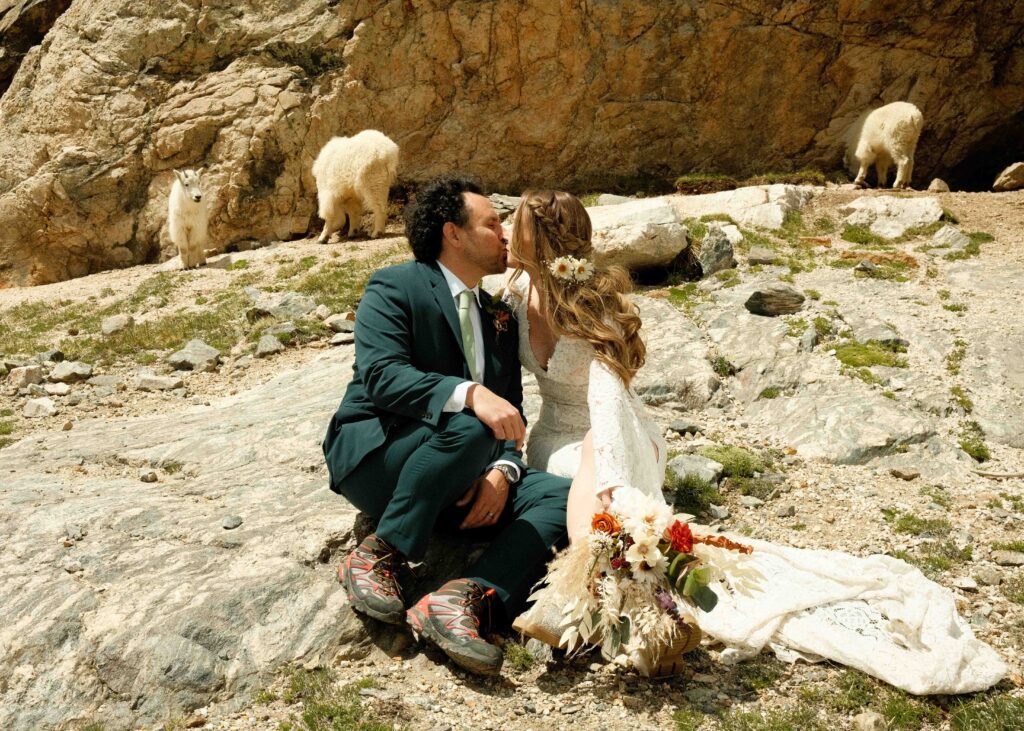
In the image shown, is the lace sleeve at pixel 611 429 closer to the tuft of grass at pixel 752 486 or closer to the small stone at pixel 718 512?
the small stone at pixel 718 512

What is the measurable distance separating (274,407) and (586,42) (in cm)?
1274

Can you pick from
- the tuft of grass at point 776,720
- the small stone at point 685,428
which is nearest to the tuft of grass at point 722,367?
the small stone at point 685,428

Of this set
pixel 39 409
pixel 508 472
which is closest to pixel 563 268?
pixel 508 472

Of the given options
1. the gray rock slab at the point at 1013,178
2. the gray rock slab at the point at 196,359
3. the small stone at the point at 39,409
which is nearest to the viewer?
the small stone at the point at 39,409

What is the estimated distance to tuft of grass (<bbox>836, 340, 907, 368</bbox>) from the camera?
24.0 ft

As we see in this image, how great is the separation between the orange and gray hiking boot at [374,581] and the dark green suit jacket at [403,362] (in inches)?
16.1

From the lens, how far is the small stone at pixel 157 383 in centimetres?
920

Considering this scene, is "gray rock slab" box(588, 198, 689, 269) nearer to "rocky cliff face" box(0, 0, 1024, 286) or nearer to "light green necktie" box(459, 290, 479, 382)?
"light green necktie" box(459, 290, 479, 382)

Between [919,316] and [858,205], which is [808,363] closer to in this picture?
[919,316]

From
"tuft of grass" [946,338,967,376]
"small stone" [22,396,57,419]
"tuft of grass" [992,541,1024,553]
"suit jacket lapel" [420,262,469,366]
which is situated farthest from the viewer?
"small stone" [22,396,57,419]

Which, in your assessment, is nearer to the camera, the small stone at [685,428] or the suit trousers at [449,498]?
the suit trousers at [449,498]

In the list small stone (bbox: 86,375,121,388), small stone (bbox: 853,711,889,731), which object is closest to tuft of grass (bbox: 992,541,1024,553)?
small stone (bbox: 853,711,889,731)

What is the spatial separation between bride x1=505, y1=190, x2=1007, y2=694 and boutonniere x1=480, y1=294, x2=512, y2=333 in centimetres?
16

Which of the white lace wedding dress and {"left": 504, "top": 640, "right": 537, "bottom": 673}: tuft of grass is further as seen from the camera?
{"left": 504, "top": 640, "right": 537, "bottom": 673}: tuft of grass
